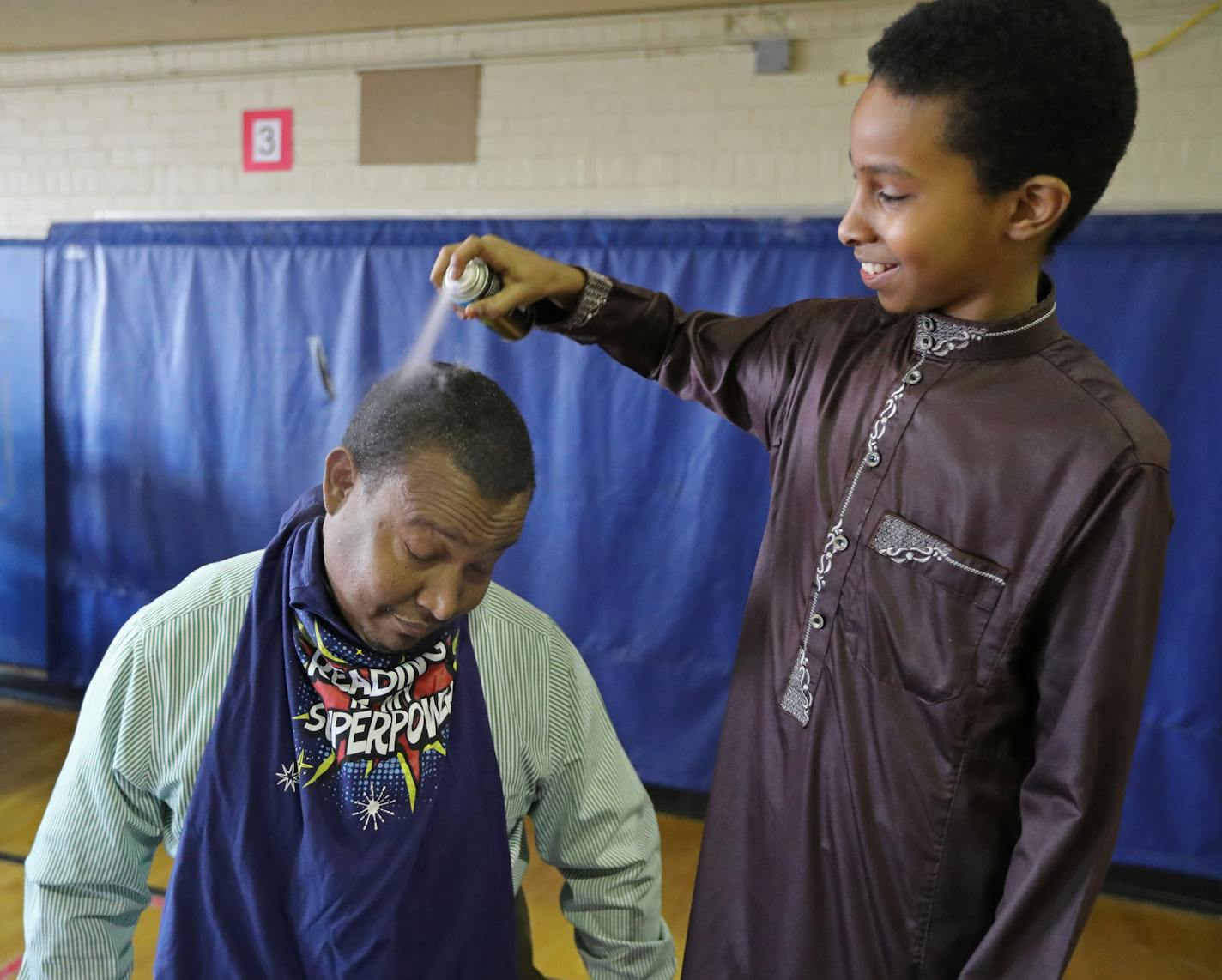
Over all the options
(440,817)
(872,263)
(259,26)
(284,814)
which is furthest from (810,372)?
(259,26)

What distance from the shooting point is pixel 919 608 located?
3.51 feet

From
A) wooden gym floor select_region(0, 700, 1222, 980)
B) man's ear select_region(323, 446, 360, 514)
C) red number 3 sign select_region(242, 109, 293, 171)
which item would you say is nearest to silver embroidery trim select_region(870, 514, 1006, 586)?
man's ear select_region(323, 446, 360, 514)

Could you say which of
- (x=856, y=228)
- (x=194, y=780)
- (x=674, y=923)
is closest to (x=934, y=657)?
(x=856, y=228)

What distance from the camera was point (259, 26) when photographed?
4.07m

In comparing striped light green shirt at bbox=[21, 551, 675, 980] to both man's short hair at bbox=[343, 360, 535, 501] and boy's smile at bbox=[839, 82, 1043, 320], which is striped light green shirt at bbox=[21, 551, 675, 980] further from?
boy's smile at bbox=[839, 82, 1043, 320]

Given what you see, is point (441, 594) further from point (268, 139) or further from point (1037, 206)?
point (268, 139)

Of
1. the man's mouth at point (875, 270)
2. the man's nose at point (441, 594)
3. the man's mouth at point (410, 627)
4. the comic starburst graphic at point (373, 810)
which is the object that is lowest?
the comic starburst graphic at point (373, 810)

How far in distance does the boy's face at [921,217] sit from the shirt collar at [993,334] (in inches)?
1.0

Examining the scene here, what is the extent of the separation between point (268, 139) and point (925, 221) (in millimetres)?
3943


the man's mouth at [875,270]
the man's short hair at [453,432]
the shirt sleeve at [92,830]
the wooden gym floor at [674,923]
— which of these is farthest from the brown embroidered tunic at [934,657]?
the wooden gym floor at [674,923]

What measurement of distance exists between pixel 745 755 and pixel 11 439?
424cm

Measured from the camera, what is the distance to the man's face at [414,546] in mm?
1059

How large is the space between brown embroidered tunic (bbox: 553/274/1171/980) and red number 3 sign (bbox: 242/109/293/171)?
11.8ft

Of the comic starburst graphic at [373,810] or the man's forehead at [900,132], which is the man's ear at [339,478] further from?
the man's forehead at [900,132]
